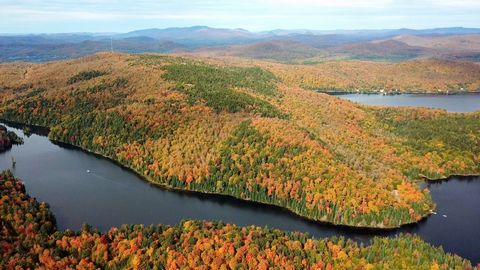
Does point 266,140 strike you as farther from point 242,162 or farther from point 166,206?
point 166,206

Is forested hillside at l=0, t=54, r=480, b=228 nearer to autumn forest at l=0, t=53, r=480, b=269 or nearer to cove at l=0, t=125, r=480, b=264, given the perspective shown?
autumn forest at l=0, t=53, r=480, b=269

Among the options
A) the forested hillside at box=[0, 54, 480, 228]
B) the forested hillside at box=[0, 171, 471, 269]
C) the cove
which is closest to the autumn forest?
the forested hillside at box=[0, 171, 471, 269]

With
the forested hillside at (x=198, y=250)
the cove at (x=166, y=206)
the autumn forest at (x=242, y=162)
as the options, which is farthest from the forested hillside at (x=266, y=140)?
the forested hillside at (x=198, y=250)

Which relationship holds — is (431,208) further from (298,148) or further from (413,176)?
(298,148)

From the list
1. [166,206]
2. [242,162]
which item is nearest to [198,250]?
[166,206]

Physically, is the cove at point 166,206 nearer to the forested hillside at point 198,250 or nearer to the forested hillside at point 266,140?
the forested hillside at point 266,140
